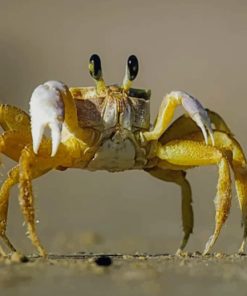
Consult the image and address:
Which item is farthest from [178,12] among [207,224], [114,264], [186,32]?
[114,264]

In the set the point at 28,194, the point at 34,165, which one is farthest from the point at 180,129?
the point at 28,194

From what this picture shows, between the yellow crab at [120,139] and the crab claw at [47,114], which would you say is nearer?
the crab claw at [47,114]

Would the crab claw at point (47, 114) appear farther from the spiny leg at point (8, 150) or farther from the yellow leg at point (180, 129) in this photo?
the yellow leg at point (180, 129)

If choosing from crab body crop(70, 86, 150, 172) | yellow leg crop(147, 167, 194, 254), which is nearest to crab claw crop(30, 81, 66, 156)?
crab body crop(70, 86, 150, 172)

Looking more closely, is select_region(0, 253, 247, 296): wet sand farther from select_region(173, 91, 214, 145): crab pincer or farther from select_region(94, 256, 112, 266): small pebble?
select_region(173, 91, 214, 145): crab pincer

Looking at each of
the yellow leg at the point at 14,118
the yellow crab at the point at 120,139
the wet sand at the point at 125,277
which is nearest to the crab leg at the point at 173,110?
the yellow crab at the point at 120,139

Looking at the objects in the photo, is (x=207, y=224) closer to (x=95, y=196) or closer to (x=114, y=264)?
(x=95, y=196)
